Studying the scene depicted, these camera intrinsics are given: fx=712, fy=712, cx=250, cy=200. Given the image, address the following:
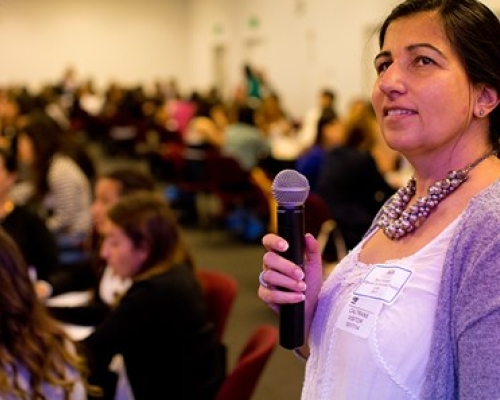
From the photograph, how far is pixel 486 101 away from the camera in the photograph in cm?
109

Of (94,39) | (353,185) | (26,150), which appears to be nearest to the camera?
(353,185)

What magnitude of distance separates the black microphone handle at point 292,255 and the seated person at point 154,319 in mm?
1416

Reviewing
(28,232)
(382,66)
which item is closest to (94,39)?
(28,232)

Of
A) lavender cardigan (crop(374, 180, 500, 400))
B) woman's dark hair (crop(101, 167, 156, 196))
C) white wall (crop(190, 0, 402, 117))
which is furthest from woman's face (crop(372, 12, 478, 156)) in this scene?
white wall (crop(190, 0, 402, 117))

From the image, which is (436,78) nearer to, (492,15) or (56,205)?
(492,15)

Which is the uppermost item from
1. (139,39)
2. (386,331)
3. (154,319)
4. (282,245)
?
(282,245)

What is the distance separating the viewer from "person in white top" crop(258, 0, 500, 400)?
3.21 ft

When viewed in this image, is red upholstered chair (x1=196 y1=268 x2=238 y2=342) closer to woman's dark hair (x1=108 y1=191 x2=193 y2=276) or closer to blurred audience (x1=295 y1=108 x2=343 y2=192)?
woman's dark hair (x1=108 y1=191 x2=193 y2=276)

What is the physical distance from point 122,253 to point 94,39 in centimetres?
1835

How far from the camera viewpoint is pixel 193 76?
20609 mm

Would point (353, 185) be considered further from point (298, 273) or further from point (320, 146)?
point (298, 273)

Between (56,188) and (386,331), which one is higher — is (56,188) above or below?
below

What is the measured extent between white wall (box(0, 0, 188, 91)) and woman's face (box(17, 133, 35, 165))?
15.4 meters

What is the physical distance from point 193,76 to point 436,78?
65.4 feet
